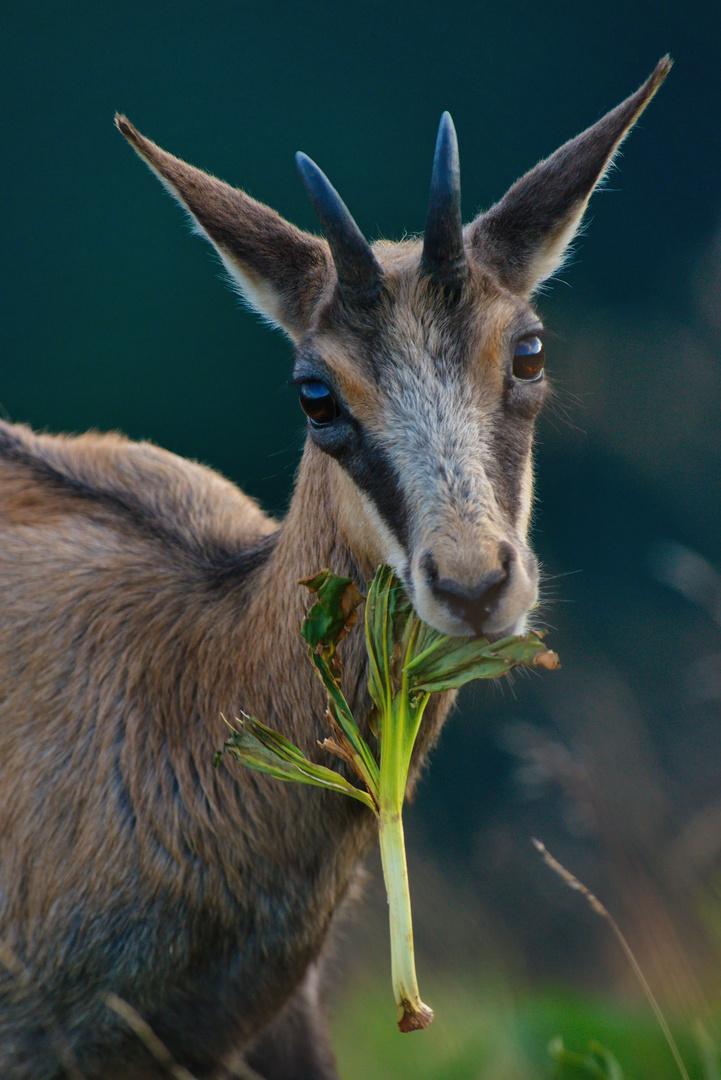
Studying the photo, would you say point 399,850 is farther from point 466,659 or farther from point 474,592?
point 474,592

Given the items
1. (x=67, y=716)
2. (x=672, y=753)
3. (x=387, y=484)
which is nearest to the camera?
(x=387, y=484)

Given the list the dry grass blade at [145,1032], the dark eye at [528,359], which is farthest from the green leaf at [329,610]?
the dry grass blade at [145,1032]

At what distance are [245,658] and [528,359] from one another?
1.43 m

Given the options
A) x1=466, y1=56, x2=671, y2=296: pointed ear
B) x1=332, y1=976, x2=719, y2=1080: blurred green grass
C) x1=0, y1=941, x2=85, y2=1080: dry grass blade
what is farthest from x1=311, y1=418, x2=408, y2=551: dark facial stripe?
x1=0, y1=941, x2=85, y2=1080: dry grass blade

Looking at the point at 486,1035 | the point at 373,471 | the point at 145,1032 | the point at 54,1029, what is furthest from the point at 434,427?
the point at 486,1035

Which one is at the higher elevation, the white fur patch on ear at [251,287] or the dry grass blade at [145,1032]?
the white fur patch on ear at [251,287]

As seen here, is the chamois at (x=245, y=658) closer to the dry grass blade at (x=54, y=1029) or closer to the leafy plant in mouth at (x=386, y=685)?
the dry grass blade at (x=54, y=1029)

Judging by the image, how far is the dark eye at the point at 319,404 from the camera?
2916 millimetres

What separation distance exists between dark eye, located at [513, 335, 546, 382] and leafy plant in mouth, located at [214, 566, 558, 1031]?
79cm

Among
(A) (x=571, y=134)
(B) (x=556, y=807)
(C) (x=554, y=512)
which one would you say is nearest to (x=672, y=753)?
(B) (x=556, y=807)

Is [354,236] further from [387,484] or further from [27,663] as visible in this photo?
[27,663]

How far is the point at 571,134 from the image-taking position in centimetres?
730

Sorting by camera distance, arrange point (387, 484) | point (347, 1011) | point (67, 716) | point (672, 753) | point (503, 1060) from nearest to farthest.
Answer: point (387, 484) < point (503, 1060) < point (67, 716) < point (347, 1011) < point (672, 753)

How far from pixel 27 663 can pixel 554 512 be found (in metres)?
4.70
